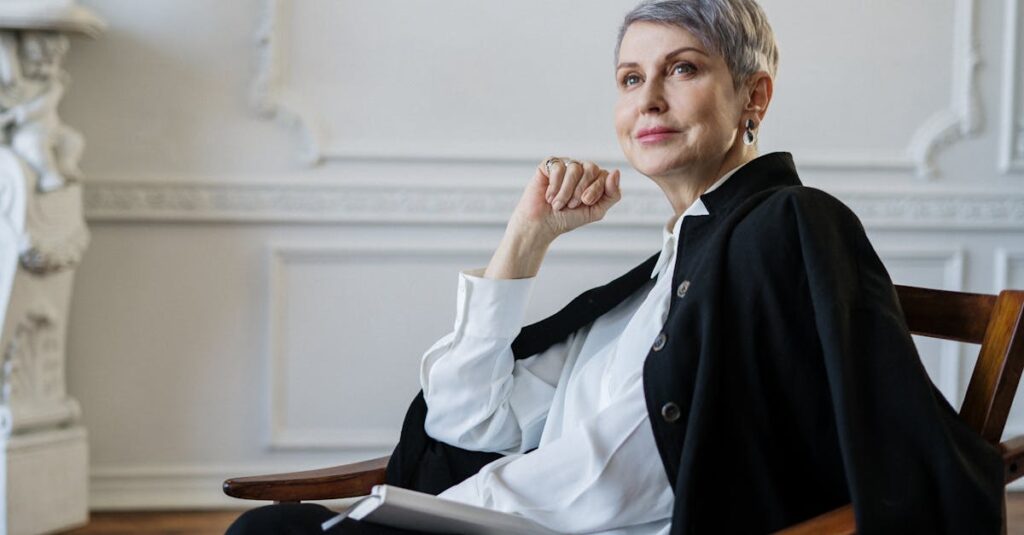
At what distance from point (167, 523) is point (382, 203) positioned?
1065 millimetres

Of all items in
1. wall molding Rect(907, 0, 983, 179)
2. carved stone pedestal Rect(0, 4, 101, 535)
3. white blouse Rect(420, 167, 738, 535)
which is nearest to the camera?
white blouse Rect(420, 167, 738, 535)

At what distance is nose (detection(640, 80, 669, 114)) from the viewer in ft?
4.86

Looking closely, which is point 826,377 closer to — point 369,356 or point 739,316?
point 739,316

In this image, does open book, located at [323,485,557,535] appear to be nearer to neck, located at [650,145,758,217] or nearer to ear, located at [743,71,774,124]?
neck, located at [650,145,758,217]

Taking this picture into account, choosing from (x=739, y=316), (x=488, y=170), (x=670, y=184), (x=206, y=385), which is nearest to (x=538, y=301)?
(x=488, y=170)

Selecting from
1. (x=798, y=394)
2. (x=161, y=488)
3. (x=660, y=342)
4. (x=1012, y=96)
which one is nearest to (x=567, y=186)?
(x=660, y=342)

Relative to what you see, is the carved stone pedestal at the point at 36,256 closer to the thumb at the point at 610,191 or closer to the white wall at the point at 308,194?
the white wall at the point at 308,194

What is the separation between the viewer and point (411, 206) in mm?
3051

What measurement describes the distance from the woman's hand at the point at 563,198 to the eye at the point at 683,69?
0.18 meters

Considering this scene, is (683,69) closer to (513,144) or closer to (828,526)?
(828,526)

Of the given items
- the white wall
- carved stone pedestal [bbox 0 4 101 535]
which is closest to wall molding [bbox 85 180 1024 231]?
the white wall

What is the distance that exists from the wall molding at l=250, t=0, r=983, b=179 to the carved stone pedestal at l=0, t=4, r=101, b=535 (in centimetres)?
48

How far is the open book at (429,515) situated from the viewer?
1.10 meters

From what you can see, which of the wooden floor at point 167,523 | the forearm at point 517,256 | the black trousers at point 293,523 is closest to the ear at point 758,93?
the forearm at point 517,256
